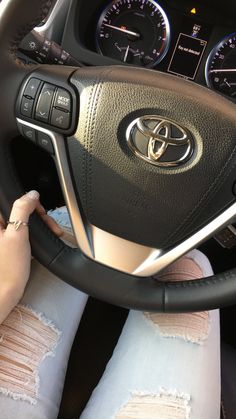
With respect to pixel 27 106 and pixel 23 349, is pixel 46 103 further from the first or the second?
pixel 23 349

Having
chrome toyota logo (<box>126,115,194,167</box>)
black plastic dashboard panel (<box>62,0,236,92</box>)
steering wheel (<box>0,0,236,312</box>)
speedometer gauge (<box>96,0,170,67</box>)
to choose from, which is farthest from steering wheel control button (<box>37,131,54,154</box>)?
speedometer gauge (<box>96,0,170,67</box>)

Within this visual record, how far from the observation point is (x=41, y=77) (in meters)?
0.68

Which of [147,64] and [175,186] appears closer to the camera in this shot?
[175,186]

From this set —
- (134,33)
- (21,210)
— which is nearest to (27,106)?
(21,210)

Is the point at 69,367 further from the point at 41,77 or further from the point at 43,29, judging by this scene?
the point at 43,29

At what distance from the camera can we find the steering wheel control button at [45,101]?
672 millimetres

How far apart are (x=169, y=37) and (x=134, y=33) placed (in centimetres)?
7

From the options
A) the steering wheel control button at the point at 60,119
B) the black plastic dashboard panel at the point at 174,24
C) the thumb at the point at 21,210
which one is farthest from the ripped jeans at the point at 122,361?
the black plastic dashboard panel at the point at 174,24

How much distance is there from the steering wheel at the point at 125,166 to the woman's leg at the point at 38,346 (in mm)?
71

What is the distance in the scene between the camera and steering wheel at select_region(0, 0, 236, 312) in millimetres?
651

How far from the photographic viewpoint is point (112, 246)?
2.34ft

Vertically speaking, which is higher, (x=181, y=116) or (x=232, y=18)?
(x=232, y=18)

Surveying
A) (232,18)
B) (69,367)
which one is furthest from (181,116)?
(232,18)

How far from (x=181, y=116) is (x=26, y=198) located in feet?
0.75
